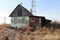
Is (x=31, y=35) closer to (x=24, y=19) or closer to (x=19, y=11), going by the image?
(x=24, y=19)

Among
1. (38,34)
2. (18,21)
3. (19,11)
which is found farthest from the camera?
(19,11)

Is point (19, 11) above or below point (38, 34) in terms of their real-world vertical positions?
above

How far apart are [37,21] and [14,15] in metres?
5.68

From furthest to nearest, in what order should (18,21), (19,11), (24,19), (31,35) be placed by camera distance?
(19,11) → (18,21) → (24,19) → (31,35)

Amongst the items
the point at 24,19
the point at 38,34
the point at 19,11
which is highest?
the point at 19,11

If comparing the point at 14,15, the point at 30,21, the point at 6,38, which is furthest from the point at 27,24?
the point at 6,38

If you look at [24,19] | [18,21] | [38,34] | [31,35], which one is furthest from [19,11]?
[31,35]

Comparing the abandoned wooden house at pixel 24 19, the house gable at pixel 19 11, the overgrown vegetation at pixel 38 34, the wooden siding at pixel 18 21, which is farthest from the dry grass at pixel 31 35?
the house gable at pixel 19 11

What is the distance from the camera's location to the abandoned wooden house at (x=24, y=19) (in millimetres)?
27219

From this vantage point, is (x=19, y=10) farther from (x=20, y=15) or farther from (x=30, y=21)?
(x=30, y=21)

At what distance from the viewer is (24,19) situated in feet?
92.9

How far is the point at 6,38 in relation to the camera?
8766 millimetres

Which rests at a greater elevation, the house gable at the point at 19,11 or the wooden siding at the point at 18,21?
the house gable at the point at 19,11

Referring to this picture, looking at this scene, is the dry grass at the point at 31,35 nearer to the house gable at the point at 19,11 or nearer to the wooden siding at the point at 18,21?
the wooden siding at the point at 18,21
